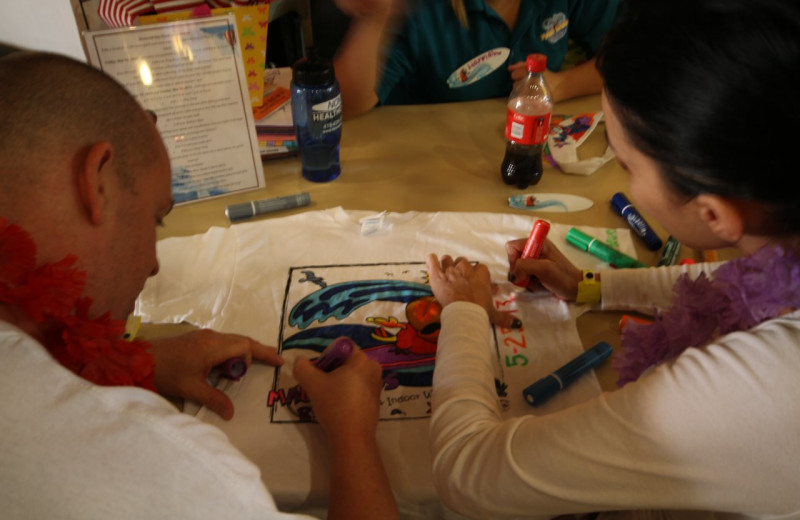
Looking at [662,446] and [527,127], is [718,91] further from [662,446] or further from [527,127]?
[527,127]

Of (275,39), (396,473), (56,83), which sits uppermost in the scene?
(56,83)

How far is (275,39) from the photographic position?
1525 mm

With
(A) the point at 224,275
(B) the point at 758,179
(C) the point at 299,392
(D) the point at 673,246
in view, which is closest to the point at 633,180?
(B) the point at 758,179

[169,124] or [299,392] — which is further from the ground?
[169,124]

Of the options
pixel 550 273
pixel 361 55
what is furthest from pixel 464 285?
pixel 361 55

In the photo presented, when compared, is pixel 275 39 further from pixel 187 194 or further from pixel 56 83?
pixel 56 83

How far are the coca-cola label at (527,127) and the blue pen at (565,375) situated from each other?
41cm

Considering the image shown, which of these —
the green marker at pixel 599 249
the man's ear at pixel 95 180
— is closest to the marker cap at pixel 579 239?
the green marker at pixel 599 249

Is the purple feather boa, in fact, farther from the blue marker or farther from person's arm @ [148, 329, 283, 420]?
person's arm @ [148, 329, 283, 420]

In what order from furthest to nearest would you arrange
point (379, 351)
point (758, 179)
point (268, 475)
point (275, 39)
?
1. point (275, 39)
2. point (379, 351)
3. point (268, 475)
4. point (758, 179)

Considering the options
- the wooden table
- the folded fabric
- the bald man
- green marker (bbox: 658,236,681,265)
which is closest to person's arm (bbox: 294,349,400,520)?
the bald man

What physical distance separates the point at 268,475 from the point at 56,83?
1.51ft

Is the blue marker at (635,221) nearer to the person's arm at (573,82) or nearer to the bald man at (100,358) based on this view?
the person's arm at (573,82)

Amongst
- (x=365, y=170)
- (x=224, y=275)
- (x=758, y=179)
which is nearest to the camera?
(x=758, y=179)
